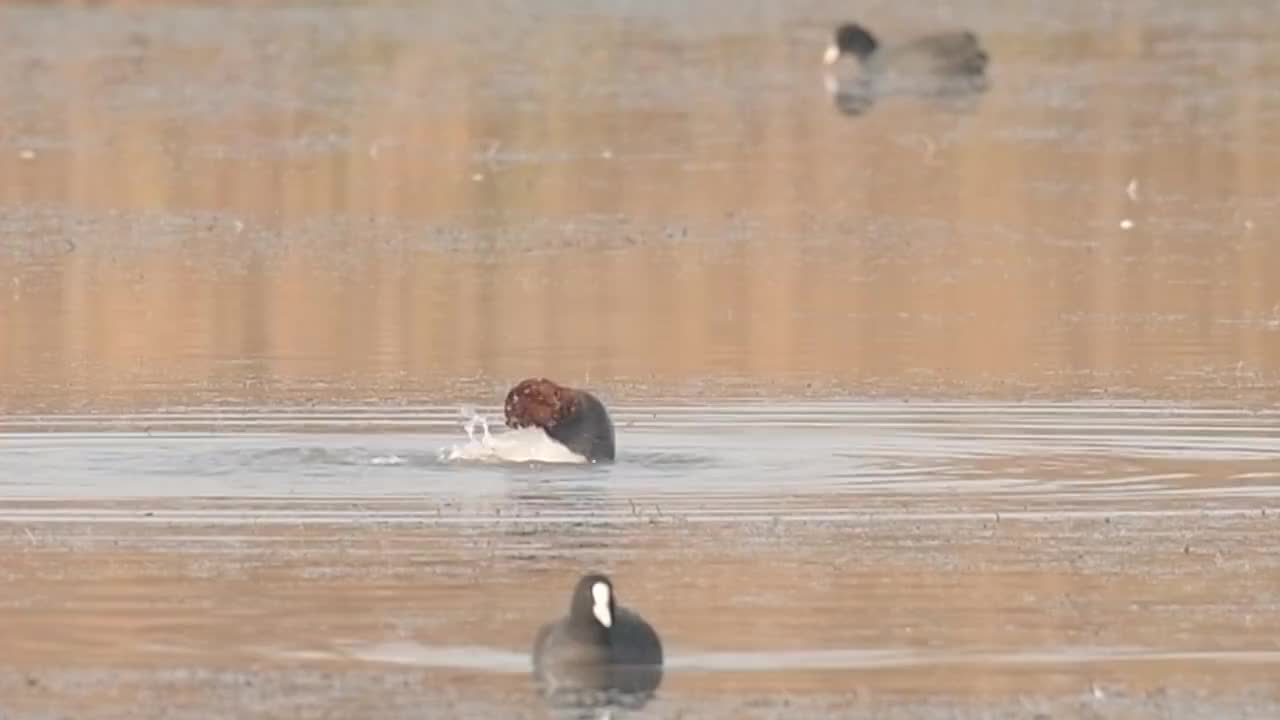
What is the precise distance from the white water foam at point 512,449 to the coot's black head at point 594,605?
4260 mm

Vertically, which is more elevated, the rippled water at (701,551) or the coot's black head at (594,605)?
the coot's black head at (594,605)

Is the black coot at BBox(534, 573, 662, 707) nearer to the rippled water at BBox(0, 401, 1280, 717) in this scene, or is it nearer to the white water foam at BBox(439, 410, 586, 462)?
the rippled water at BBox(0, 401, 1280, 717)

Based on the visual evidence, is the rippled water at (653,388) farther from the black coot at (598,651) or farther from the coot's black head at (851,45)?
the coot's black head at (851,45)

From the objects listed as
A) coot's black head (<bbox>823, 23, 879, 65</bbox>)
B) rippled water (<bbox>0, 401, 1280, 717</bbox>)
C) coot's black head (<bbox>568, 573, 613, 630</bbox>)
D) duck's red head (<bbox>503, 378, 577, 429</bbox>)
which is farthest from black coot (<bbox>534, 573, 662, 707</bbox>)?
coot's black head (<bbox>823, 23, 879, 65</bbox>)

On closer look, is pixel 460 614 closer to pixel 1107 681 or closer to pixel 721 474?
pixel 1107 681

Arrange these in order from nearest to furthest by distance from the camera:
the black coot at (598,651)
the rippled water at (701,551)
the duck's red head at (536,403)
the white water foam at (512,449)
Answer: the black coot at (598,651) < the rippled water at (701,551) < the duck's red head at (536,403) < the white water foam at (512,449)

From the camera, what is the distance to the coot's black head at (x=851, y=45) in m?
37.6

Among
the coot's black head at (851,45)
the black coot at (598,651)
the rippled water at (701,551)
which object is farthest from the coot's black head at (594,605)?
A: the coot's black head at (851,45)

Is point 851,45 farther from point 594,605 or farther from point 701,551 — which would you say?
point 594,605

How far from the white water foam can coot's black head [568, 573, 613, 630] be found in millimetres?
4260

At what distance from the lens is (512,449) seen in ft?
45.9

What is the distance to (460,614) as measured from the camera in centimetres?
1052

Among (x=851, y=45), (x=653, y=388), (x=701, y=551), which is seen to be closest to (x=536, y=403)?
(x=653, y=388)

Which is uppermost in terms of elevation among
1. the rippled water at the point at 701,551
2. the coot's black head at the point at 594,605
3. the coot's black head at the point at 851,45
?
the coot's black head at the point at 851,45
